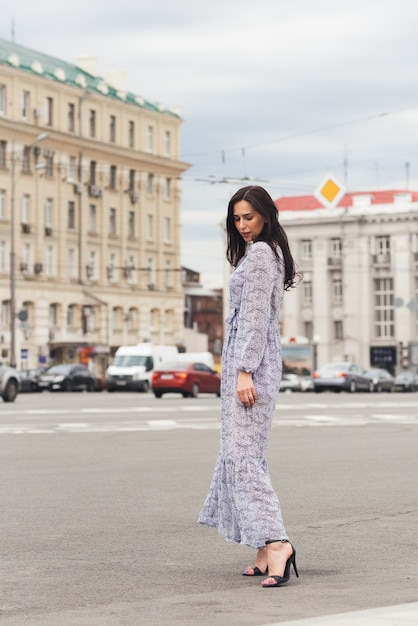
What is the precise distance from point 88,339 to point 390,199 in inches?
1514

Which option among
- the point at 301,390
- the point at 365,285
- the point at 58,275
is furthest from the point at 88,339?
the point at 365,285

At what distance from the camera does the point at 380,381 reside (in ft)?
247

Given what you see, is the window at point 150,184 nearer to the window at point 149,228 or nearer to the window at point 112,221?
the window at point 149,228

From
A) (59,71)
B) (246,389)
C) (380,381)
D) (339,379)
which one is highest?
(59,71)

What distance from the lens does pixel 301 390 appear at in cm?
8131

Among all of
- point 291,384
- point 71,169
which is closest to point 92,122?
point 71,169

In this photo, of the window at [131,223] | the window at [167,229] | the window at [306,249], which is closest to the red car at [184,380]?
the window at [131,223]

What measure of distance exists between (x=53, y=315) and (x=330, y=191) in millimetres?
45178

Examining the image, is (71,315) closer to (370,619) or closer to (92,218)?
(92,218)

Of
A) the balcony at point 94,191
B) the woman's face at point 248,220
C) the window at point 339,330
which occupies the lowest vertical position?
the woman's face at point 248,220

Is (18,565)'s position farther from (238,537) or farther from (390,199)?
(390,199)

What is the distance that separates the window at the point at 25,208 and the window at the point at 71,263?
4627 mm

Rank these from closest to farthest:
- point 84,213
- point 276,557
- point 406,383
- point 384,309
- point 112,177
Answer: point 276,557 < point 406,383 < point 84,213 < point 112,177 < point 384,309

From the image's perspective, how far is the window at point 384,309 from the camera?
115 m
